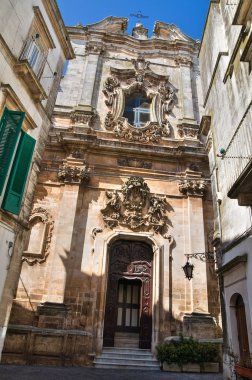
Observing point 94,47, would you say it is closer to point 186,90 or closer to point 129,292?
point 186,90

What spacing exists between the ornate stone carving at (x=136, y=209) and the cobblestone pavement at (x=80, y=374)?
16.7 feet

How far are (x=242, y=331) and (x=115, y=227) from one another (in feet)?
22.5

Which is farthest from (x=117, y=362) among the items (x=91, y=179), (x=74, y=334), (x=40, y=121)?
(x=40, y=121)

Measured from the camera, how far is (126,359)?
34.0 ft

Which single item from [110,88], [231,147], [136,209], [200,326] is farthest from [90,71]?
[200,326]

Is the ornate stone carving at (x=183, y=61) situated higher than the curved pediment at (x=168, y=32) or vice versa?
the curved pediment at (x=168, y=32)

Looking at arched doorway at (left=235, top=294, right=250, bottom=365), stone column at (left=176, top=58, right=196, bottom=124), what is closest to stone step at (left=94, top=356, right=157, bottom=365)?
arched doorway at (left=235, top=294, right=250, bottom=365)

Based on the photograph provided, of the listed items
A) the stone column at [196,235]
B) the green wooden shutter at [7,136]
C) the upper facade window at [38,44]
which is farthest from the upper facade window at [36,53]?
the stone column at [196,235]

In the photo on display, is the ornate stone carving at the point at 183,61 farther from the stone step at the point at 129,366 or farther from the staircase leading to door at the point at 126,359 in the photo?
the stone step at the point at 129,366

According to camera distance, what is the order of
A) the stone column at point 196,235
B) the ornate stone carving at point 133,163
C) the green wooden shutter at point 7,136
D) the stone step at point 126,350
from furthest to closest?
the ornate stone carving at point 133,163, the stone column at point 196,235, the stone step at point 126,350, the green wooden shutter at point 7,136

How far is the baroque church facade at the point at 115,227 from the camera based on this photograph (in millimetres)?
11070

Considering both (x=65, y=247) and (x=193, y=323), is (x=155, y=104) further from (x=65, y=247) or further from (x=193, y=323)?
(x=193, y=323)

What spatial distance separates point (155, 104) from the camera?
16.4 meters

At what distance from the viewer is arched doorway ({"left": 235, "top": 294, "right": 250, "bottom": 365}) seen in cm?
641
